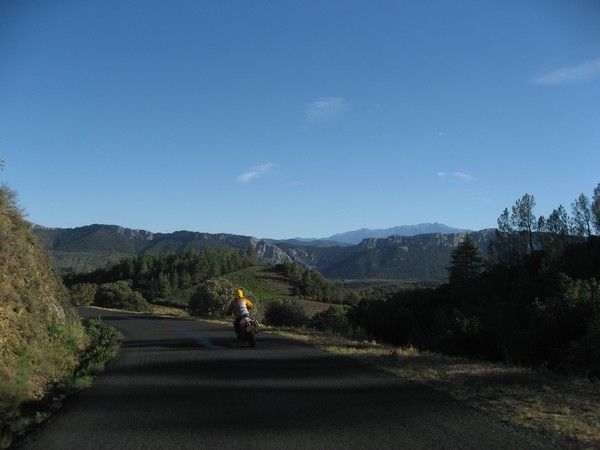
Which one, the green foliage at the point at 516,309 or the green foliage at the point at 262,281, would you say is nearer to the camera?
the green foliage at the point at 516,309

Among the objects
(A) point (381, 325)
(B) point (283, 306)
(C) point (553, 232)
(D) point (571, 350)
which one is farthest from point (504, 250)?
(D) point (571, 350)

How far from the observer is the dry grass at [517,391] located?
19.0ft

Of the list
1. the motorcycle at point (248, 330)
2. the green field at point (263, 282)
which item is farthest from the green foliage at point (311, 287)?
the motorcycle at point (248, 330)

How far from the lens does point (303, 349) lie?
42.5ft

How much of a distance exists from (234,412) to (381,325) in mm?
45977

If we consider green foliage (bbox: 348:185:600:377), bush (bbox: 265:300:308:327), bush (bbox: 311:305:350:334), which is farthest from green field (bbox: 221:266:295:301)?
bush (bbox: 265:300:308:327)

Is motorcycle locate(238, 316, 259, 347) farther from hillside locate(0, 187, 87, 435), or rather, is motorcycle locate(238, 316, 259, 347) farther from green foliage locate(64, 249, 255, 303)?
green foliage locate(64, 249, 255, 303)

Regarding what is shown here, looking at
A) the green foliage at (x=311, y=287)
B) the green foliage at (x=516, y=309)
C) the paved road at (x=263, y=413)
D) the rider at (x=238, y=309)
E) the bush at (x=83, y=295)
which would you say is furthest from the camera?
the green foliage at (x=311, y=287)

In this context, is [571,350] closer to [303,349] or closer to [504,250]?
[303,349]

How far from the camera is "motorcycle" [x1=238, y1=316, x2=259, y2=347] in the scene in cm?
1359

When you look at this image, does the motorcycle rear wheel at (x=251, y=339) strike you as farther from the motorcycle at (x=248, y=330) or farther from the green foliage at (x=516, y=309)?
the green foliage at (x=516, y=309)

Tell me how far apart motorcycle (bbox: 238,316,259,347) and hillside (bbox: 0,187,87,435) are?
14.4 ft

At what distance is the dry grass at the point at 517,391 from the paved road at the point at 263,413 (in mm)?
398

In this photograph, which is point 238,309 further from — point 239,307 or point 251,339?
point 251,339
